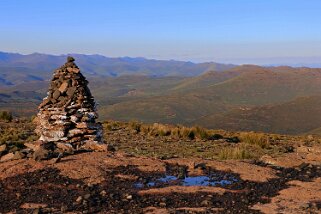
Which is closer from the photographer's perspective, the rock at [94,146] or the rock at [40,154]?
the rock at [40,154]

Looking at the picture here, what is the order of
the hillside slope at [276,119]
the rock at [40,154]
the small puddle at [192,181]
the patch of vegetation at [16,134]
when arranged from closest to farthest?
the small puddle at [192,181] < the rock at [40,154] < the patch of vegetation at [16,134] < the hillside slope at [276,119]

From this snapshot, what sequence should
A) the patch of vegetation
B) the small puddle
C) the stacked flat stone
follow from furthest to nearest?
the patch of vegetation, the stacked flat stone, the small puddle

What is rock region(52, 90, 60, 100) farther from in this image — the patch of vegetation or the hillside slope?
the hillside slope

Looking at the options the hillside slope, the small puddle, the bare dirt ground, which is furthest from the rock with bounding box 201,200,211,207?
the hillside slope

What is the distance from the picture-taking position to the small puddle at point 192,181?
11619 millimetres

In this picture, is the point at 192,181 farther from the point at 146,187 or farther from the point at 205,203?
the point at 205,203

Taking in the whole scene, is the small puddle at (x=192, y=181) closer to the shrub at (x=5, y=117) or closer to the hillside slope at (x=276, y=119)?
the shrub at (x=5, y=117)

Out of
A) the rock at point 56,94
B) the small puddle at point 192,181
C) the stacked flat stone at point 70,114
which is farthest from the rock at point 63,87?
the small puddle at point 192,181

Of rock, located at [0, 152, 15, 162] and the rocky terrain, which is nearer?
the rocky terrain

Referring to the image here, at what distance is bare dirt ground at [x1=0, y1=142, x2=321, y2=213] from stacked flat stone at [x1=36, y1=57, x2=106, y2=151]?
4.96 ft

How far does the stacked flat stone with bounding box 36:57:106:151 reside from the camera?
1523 cm

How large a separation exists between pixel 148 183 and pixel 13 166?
12.6ft

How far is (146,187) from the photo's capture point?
11.3 meters

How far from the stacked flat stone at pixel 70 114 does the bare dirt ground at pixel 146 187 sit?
1.51m
